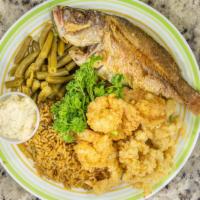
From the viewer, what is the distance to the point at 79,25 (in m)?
2.96

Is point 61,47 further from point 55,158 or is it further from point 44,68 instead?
point 55,158

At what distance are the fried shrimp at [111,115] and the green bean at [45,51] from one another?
21.5 inches

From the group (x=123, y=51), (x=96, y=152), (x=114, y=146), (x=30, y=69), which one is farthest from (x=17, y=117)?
(x=123, y=51)

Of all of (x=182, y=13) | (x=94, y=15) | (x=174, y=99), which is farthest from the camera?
(x=182, y=13)

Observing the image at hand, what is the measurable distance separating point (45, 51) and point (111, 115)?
73 cm

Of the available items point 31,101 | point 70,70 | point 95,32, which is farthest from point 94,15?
point 31,101

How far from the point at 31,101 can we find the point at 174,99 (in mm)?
1097

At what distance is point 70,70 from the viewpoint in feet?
10.7

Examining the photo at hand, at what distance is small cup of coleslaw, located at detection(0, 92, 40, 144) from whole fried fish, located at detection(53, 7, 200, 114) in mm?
504

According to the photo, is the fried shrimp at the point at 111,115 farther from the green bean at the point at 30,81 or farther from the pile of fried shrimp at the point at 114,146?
the green bean at the point at 30,81

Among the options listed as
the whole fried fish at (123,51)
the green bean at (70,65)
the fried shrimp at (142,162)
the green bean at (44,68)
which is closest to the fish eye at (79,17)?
the whole fried fish at (123,51)

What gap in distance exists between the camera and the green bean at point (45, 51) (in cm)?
319

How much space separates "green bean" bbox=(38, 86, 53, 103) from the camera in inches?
126

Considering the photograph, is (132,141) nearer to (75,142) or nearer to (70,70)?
(75,142)
